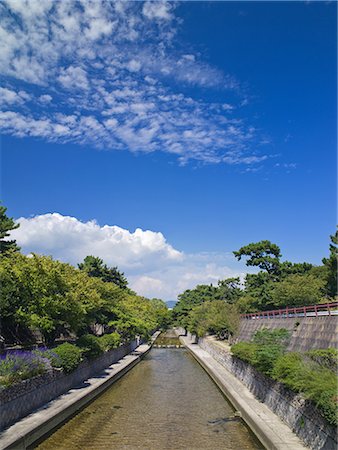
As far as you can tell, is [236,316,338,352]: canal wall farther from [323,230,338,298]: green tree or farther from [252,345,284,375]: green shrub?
[323,230,338,298]: green tree

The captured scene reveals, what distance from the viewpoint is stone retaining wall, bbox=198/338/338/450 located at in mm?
9898

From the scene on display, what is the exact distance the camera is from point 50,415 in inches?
562

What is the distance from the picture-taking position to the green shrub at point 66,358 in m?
18.3

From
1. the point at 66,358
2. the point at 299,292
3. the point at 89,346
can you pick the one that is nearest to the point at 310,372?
the point at 66,358

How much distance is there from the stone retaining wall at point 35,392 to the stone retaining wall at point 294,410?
9.52 metres

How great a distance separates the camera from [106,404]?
64.1ft

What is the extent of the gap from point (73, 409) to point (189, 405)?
620 cm

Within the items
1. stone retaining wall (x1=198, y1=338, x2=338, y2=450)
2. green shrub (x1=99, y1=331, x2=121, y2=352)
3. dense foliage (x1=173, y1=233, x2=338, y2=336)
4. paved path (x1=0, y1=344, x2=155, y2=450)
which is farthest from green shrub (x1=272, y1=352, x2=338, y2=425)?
dense foliage (x1=173, y1=233, x2=338, y2=336)

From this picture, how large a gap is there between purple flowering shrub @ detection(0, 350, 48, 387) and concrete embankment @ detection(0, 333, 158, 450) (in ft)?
4.62

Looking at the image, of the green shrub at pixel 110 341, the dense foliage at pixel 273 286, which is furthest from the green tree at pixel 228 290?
the green shrub at pixel 110 341

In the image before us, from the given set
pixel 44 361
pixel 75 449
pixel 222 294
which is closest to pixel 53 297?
pixel 44 361

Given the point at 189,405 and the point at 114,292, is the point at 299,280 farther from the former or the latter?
the point at 189,405

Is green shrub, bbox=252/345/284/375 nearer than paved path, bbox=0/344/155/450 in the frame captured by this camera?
No

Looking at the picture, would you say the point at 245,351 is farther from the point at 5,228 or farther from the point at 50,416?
the point at 5,228
